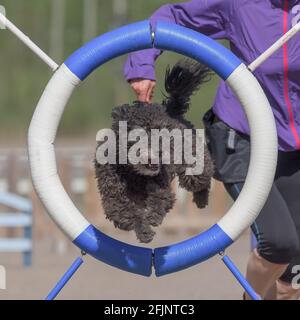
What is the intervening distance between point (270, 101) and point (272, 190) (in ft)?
1.31

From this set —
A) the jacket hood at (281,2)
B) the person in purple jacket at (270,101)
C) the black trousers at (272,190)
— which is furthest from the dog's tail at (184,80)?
the jacket hood at (281,2)

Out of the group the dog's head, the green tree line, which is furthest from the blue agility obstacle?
the green tree line

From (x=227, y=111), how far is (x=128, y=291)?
9.27 ft

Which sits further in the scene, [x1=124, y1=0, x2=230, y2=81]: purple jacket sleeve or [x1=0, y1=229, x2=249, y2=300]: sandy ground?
[x1=0, y1=229, x2=249, y2=300]: sandy ground

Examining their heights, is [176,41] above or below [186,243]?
above

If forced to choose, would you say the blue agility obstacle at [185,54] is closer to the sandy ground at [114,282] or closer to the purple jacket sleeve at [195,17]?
the purple jacket sleeve at [195,17]

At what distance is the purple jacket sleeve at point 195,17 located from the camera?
4.35 meters

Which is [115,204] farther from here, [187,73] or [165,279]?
[165,279]

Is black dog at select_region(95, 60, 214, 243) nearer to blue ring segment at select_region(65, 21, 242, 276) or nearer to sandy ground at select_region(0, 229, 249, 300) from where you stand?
blue ring segment at select_region(65, 21, 242, 276)

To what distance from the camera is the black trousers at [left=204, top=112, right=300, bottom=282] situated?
14.4 ft

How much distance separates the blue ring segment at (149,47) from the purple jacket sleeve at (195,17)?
20cm

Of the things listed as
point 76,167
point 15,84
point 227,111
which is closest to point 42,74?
point 15,84

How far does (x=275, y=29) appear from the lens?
434 cm

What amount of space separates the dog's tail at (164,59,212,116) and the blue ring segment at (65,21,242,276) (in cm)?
24
